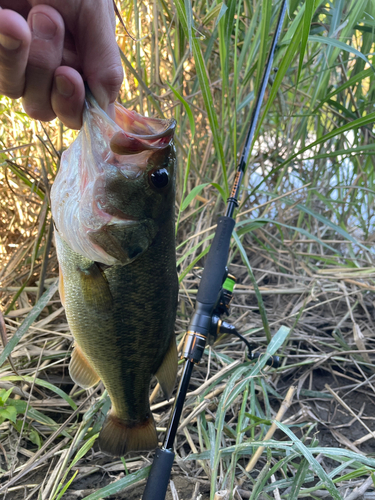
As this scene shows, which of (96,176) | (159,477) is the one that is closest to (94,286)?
(96,176)

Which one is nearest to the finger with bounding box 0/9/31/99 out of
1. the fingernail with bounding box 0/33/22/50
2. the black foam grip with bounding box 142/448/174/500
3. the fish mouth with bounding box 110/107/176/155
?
the fingernail with bounding box 0/33/22/50

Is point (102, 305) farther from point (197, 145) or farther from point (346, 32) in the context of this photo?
point (346, 32)

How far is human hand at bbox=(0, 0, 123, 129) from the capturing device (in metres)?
1.03

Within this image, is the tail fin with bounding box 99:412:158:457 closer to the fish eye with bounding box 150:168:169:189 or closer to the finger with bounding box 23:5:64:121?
the fish eye with bounding box 150:168:169:189

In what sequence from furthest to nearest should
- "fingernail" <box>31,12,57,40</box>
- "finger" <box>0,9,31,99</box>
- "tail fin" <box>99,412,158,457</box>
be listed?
"tail fin" <box>99,412,158,457</box>, "fingernail" <box>31,12,57,40</box>, "finger" <box>0,9,31,99</box>

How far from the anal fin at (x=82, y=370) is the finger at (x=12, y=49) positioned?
85cm

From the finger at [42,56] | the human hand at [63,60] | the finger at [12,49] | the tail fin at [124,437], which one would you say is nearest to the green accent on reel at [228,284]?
the tail fin at [124,437]

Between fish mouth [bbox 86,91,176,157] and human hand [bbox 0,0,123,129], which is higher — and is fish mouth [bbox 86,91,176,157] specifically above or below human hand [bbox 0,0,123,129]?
below

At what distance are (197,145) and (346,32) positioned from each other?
1081 millimetres

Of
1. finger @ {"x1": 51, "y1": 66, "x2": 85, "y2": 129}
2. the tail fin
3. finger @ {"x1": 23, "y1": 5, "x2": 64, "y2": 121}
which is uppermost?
finger @ {"x1": 23, "y1": 5, "x2": 64, "y2": 121}

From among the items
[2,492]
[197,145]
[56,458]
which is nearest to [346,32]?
[197,145]

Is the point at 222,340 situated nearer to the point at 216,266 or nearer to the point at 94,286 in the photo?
the point at 216,266

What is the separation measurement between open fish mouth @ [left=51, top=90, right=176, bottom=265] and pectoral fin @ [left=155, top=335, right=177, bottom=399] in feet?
1.29

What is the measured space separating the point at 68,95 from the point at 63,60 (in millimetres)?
213
